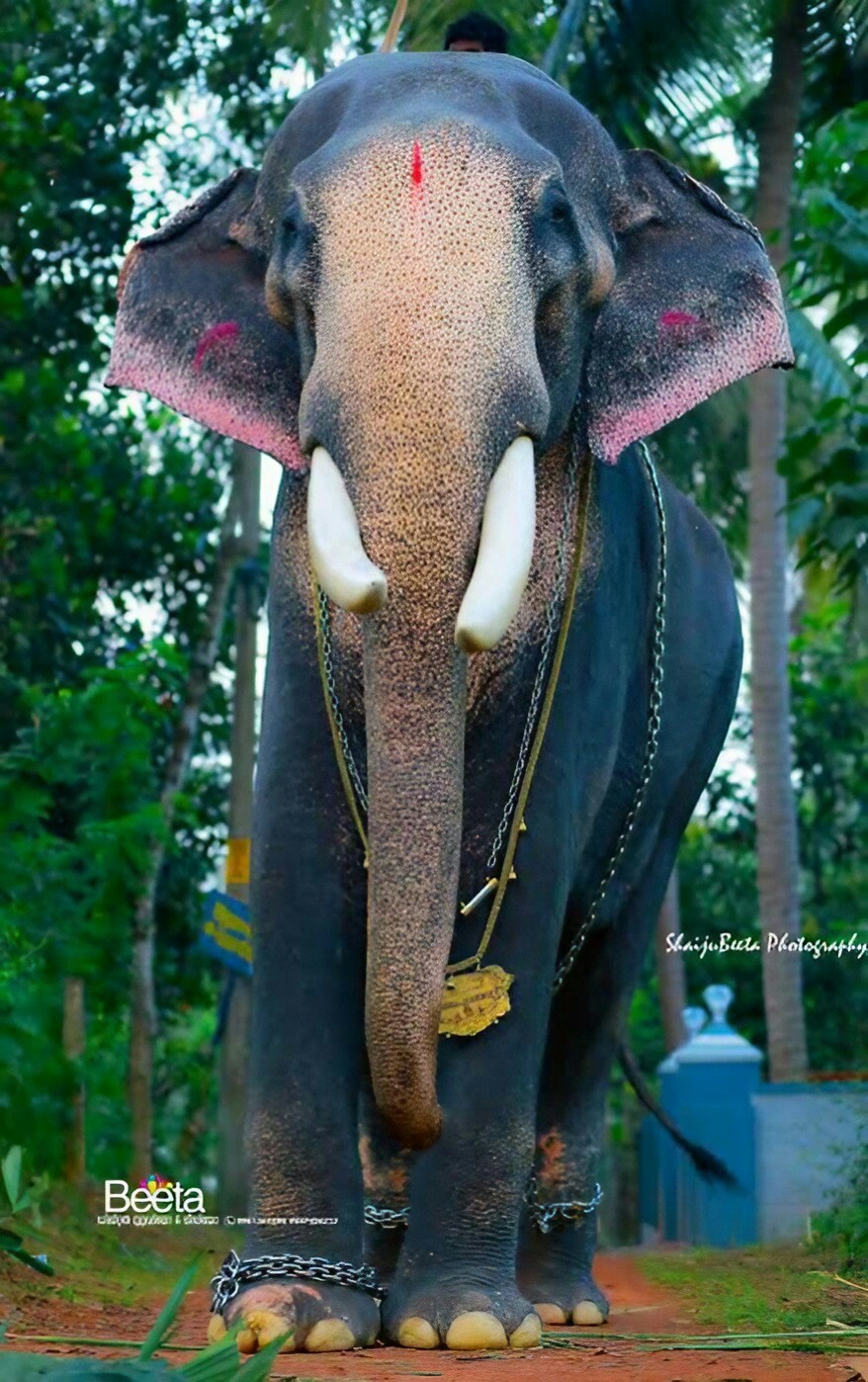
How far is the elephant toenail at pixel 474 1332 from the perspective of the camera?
14.6ft

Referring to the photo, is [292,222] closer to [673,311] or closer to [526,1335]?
[673,311]

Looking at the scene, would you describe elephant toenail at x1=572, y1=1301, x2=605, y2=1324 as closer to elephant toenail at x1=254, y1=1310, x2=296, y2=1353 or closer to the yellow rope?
the yellow rope

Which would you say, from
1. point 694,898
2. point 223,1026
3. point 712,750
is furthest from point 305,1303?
point 694,898

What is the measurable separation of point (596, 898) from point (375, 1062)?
1823 mm

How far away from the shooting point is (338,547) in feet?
13.5

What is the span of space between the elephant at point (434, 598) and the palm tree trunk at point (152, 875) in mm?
5400

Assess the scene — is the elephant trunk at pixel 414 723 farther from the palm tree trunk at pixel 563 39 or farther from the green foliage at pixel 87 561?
the palm tree trunk at pixel 563 39

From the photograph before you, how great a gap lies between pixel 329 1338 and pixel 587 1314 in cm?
130

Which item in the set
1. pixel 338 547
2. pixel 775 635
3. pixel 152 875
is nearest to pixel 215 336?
pixel 338 547

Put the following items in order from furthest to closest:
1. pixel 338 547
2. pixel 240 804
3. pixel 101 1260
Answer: pixel 240 804
pixel 101 1260
pixel 338 547

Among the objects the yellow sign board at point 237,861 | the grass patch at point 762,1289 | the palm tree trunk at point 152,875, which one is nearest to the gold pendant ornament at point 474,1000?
the grass patch at point 762,1289

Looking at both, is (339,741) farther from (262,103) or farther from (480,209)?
(262,103)

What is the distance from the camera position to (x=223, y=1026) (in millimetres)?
13375

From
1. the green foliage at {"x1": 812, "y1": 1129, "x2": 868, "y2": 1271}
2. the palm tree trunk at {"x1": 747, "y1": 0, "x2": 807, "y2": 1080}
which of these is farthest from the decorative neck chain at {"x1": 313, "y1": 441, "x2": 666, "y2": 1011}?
the palm tree trunk at {"x1": 747, "y1": 0, "x2": 807, "y2": 1080}
